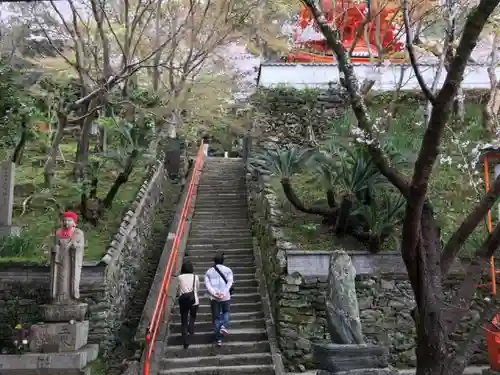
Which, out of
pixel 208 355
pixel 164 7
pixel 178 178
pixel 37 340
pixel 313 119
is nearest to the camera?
pixel 37 340

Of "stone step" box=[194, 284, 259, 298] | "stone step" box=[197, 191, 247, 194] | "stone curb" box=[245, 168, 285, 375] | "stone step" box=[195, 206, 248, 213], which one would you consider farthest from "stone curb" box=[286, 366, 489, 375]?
"stone step" box=[197, 191, 247, 194]

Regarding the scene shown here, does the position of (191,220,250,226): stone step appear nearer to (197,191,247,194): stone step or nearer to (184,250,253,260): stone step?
(184,250,253,260): stone step

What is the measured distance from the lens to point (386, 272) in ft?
29.5

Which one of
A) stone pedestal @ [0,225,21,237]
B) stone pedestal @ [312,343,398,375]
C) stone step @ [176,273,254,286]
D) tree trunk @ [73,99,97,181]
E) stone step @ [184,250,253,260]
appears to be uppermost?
tree trunk @ [73,99,97,181]

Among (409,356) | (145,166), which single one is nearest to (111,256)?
(409,356)

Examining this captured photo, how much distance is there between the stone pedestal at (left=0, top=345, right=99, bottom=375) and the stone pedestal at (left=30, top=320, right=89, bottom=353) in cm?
17

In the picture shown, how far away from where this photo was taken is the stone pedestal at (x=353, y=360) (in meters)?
6.13

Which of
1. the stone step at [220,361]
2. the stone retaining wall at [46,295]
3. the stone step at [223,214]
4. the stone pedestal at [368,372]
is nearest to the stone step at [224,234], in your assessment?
the stone step at [223,214]

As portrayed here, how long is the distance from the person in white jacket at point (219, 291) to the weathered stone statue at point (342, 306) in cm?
203

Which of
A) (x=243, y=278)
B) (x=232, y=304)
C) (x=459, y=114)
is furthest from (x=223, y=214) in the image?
(x=459, y=114)

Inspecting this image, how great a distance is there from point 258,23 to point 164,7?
323 cm

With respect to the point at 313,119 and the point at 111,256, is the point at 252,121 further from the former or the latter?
the point at 111,256

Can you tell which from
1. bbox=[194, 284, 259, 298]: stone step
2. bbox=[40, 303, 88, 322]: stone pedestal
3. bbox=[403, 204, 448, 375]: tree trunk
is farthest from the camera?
bbox=[194, 284, 259, 298]: stone step

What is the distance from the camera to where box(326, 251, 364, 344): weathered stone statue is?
6.41 metres
